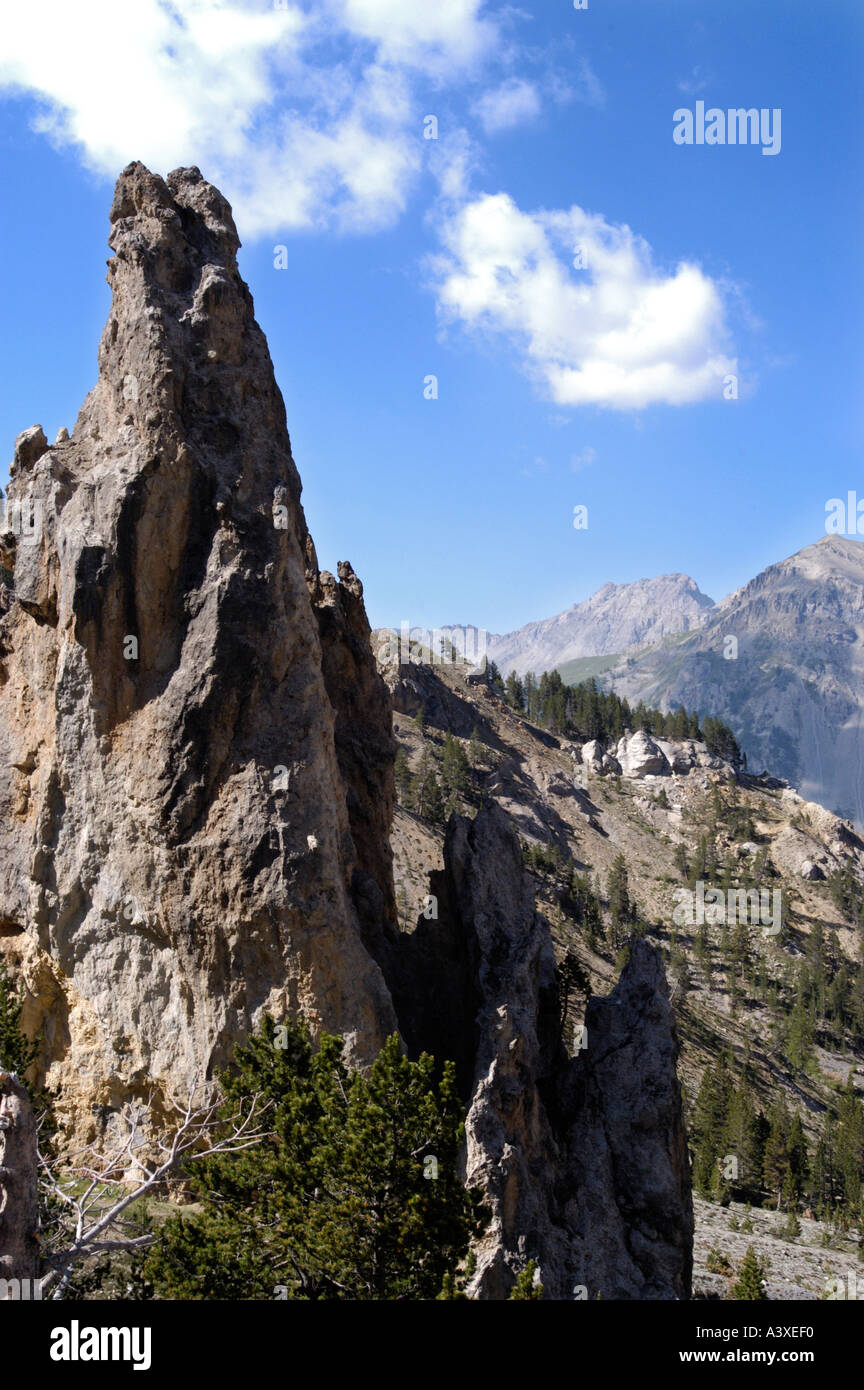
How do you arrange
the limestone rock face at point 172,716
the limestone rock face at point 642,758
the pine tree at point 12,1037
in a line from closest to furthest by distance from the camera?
the pine tree at point 12,1037, the limestone rock face at point 172,716, the limestone rock face at point 642,758

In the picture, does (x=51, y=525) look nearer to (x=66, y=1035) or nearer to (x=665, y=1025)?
(x=66, y=1035)

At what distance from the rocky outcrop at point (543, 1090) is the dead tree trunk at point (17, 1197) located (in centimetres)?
1295

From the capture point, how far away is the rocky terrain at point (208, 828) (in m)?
27.9

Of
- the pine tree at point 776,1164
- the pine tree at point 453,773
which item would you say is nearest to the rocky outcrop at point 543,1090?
the pine tree at point 776,1164

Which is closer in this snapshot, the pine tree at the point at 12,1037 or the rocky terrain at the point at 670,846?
the pine tree at the point at 12,1037

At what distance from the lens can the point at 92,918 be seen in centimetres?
3006

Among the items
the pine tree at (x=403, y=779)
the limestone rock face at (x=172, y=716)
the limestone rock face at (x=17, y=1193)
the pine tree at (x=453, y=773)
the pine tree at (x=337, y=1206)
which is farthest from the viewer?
the pine tree at (x=453, y=773)

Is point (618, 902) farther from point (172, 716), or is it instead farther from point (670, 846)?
point (172, 716)

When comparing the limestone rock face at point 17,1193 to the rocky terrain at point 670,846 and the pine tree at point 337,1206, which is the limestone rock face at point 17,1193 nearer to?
the pine tree at point 337,1206

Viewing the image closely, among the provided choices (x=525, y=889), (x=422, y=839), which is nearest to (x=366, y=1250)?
(x=525, y=889)

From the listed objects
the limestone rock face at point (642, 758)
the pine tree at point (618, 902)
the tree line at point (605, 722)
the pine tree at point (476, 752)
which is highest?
the tree line at point (605, 722)

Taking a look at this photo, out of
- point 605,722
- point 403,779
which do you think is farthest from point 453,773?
point 605,722

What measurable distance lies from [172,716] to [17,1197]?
16595 millimetres

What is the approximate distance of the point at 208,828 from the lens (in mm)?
28562
